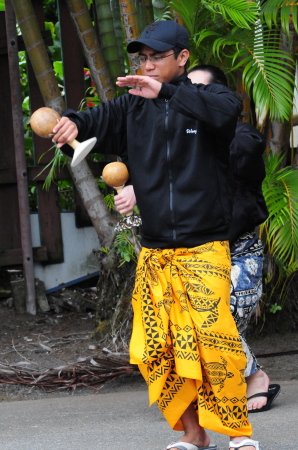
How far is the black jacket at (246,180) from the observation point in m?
3.68

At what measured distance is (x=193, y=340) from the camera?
2.97 m

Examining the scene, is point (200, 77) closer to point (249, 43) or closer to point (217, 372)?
point (249, 43)

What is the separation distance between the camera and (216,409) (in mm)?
3008

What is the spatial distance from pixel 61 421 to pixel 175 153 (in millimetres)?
1689

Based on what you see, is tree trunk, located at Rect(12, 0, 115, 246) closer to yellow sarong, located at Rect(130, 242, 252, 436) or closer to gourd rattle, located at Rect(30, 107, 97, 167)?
yellow sarong, located at Rect(130, 242, 252, 436)

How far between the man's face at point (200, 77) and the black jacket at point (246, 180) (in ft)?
0.99

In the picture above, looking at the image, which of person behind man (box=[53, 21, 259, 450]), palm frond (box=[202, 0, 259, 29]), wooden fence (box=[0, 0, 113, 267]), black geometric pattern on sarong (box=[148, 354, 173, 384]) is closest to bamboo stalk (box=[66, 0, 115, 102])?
wooden fence (box=[0, 0, 113, 267])

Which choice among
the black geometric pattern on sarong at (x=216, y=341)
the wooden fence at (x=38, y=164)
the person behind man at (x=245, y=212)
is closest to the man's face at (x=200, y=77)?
the person behind man at (x=245, y=212)

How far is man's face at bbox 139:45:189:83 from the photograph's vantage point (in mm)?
2967

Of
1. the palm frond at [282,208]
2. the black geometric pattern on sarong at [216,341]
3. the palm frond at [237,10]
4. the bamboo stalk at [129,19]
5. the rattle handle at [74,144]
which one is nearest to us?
the rattle handle at [74,144]

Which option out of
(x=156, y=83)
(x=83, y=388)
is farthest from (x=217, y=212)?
(x=83, y=388)

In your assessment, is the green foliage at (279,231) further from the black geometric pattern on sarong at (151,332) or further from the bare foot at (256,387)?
the black geometric pattern on sarong at (151,332)

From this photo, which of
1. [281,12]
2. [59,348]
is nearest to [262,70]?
[281,12]

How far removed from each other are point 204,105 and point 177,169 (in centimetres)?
31
